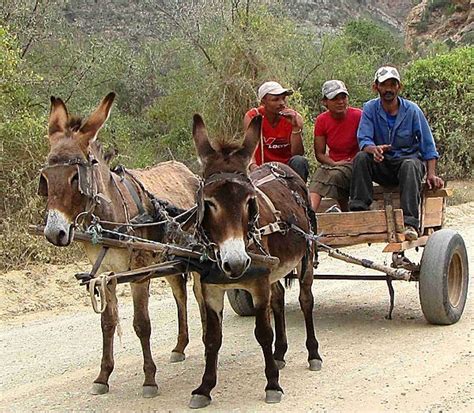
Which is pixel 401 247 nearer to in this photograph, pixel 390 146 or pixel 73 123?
pixel 390 146

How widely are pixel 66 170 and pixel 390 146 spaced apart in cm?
347

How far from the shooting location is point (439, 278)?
22.1 feet

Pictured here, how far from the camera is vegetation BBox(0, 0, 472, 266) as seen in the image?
10102 millimetres

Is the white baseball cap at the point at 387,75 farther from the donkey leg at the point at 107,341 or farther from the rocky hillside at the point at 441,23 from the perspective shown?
the rocky hillside at the point at 441,23

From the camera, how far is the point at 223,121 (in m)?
Answer: 13.4

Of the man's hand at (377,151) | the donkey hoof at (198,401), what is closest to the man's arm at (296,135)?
the man's hand at (377,151)

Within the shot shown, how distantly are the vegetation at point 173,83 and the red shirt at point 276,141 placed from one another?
11.4 ft

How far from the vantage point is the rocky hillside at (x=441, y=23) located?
1580 inches

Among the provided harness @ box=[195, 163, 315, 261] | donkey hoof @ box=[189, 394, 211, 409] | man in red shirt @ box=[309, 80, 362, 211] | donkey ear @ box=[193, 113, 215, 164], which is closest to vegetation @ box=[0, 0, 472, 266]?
man in red shirt @ box=[309, 80, 362, 211]

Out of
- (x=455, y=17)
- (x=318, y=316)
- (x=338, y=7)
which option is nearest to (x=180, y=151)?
(x=318, y=316)

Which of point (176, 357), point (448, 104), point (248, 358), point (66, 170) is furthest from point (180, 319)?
point (448, 104)

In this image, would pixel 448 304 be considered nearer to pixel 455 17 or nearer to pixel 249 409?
pixel 249 409

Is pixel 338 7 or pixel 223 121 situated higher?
pixel 338 7

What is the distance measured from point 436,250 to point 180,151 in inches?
349
